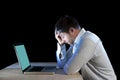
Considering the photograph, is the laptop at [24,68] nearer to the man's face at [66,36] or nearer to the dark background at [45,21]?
the man's face at [66,36]

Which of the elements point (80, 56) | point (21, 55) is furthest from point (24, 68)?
point (80, 56)

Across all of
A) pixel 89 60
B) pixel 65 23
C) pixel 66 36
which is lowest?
pixel 89 60

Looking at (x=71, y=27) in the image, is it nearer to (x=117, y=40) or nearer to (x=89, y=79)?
(x=89, y=79)

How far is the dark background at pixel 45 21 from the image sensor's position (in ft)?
11.8

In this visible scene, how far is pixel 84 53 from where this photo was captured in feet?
7.13

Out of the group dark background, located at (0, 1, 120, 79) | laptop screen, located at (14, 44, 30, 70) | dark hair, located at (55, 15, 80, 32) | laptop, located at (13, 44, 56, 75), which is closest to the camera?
laptop, located at (13, 44, 56, 75)

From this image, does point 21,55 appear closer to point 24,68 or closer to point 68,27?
point 24,68

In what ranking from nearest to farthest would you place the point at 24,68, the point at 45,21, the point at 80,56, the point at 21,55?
the point at 80,56
the point at 24,68
the point at 21,55
the point at 45,21

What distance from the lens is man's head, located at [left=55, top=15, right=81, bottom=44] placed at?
241 cm

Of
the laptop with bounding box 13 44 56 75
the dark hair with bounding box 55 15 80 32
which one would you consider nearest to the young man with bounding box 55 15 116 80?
the dark hair with bounding box 55 15 80 32

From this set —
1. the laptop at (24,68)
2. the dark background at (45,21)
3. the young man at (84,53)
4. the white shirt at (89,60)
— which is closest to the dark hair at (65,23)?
the young man at (84,53)

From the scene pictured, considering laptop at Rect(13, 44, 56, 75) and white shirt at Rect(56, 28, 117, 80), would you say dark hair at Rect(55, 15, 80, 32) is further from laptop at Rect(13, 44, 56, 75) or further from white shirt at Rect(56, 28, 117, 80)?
laptop at Rect(13, 44, 56, 75)

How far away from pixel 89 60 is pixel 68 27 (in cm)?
37

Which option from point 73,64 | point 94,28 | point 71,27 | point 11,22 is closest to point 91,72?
point 73,64
